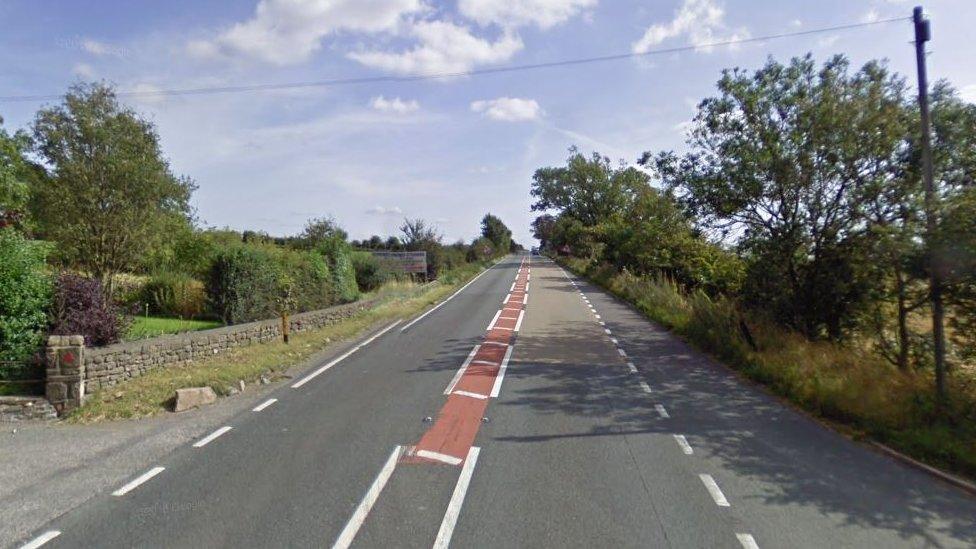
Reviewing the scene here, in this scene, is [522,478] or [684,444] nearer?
[522,478]

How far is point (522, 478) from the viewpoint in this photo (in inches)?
246

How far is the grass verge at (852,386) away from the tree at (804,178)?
1079mm

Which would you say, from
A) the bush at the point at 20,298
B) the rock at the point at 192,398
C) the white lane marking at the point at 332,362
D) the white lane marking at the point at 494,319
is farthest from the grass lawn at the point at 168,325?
the white lane marking at the point at 494,319

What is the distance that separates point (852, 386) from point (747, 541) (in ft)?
Answer: 17.7

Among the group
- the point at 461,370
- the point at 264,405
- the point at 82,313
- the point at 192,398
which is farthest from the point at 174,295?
the point at 461,370

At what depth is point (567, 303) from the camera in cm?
2717

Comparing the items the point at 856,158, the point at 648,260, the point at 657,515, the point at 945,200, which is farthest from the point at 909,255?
the point at 648,260

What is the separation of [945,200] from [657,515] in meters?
6.69

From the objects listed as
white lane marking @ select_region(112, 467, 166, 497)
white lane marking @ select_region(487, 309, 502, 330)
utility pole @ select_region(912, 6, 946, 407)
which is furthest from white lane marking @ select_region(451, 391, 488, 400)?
white lane marking @ select_region(487, 309, 502, 330)

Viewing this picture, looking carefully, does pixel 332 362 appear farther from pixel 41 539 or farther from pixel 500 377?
pixel 41 539

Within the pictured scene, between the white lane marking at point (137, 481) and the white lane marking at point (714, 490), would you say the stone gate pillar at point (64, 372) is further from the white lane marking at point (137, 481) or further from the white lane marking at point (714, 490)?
the white lane marking at point (714, 490)

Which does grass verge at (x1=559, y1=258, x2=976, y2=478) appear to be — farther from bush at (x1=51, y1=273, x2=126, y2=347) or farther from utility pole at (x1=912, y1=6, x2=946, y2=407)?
bush at (x1=51, y1=273, x2=126, y2=347)

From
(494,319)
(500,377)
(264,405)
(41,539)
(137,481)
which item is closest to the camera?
(41,539)

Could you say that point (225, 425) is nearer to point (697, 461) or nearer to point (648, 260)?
point (697, 461)
